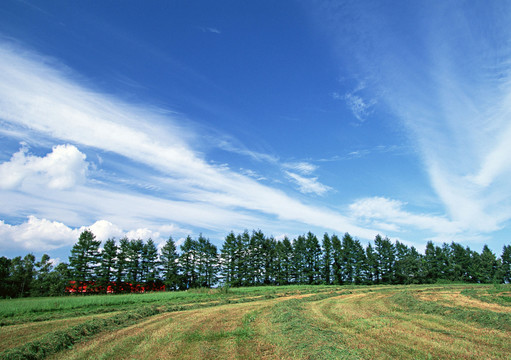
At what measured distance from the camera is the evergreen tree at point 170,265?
67806 millimetres

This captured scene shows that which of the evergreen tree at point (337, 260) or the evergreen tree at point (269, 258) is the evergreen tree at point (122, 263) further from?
the evergreen tree at point (337, 260)

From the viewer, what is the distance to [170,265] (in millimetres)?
Answer: 69750

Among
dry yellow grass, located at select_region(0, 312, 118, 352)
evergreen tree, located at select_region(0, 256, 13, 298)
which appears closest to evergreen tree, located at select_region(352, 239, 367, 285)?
dry yellow grass, located at select_region(0, 312, 118, 352)

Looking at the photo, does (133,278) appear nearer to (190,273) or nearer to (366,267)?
(190,273)

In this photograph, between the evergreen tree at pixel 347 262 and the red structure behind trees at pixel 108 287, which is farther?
the evergreen tree at pixel 347 262

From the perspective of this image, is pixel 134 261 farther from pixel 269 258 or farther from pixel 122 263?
pixel 269 258

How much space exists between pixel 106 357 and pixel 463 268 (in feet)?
347

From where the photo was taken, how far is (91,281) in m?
54.5

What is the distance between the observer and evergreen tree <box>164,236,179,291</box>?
6781 centimetres

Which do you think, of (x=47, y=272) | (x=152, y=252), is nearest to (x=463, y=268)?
(x=152, y=252)

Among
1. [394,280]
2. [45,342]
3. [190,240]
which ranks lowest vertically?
[394,280]

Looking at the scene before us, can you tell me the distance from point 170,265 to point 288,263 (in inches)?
1359

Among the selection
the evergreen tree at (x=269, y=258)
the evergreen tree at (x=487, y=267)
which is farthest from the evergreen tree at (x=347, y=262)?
the evergreen tree at (x=487, y=267)

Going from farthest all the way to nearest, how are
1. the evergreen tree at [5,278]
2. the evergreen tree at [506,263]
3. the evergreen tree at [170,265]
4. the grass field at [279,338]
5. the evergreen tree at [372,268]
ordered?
the evergreen tree at [506,263], the evergreen tree at [372,268], the evergreen tree at [170,265], the evergreen tree at [5,278], the grass field at [279,338]
